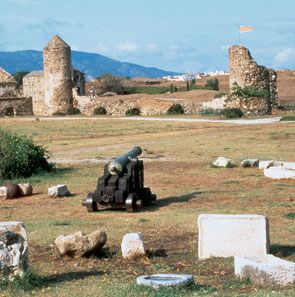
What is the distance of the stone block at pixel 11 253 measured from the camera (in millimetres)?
8750

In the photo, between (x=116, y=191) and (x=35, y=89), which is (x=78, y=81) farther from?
(x=116, y=191)

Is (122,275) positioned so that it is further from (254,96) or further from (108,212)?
(254,96)

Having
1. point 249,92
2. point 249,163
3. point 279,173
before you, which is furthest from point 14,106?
point 279,173

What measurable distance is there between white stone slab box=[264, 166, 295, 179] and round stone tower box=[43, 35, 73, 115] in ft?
137

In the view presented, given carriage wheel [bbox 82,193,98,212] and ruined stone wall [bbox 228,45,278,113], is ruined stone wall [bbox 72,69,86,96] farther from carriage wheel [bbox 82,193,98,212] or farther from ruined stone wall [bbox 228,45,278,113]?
carriage wheel [bbox 82,193,98,212]

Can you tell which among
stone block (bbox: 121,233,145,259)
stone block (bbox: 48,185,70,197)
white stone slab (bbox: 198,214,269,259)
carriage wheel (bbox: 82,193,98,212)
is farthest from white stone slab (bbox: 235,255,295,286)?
stone block (bbox: 48,185,70,197)

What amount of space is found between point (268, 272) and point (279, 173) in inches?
415

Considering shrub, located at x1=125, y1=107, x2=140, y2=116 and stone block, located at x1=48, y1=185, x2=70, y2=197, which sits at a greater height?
shrub, located at x1=125, y1=107, x2=140, y2=116

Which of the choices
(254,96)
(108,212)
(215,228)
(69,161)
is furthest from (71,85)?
(215,228)

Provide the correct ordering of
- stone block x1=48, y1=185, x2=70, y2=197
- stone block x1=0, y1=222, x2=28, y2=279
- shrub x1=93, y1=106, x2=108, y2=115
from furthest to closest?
shrub x1=93, y1=106, x2=108, y2=115 < stone block x1=48, y1=185, x2=70, y2=197 < stone block x1=0, y1=222, x2=28, y2=279

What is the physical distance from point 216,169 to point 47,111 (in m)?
40.7

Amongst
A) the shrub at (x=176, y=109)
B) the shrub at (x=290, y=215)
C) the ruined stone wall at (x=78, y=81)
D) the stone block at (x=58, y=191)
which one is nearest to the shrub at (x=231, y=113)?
the shrub at (x=176, y=109)

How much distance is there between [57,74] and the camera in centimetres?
6003

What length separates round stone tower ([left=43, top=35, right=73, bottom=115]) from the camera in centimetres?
5966
